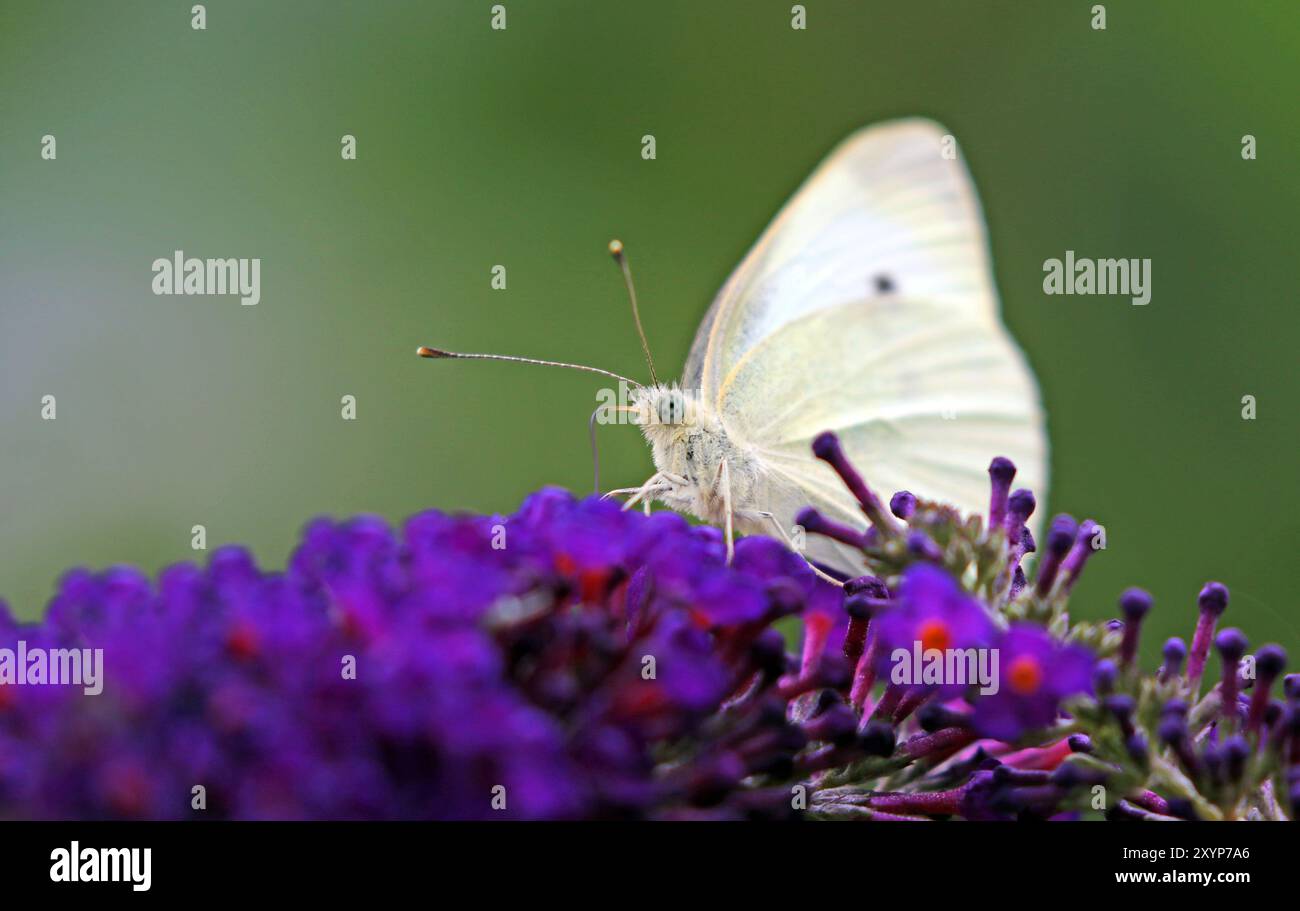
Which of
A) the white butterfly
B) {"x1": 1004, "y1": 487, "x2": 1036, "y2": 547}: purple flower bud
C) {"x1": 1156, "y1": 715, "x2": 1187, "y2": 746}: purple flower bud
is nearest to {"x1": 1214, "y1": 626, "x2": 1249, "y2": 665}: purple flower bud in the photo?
{"x1": 1156, "y1": 715, "x2": 1187, "y2": 746}: purple flower bud

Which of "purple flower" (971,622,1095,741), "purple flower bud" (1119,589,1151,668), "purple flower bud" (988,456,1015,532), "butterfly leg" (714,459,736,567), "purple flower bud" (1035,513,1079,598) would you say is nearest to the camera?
"purple flower" (971,622,1095,741)

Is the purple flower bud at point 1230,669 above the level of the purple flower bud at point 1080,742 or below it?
above

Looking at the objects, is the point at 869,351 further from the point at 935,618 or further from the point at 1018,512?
the point at 935,618

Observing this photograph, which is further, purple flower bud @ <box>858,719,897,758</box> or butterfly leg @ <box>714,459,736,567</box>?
butterfly leg @ <box>714,459,736,567</box>

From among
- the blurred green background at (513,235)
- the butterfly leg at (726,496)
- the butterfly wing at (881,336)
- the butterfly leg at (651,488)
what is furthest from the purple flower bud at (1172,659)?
the blurred green background at (513,235)

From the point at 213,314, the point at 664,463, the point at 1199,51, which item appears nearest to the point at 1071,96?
the point at 1199,51

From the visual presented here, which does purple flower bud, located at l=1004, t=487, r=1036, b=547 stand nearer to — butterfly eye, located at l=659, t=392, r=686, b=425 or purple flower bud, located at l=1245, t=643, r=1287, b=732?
purple flower bud, located at l=1245, t=643, r=1287, b=732

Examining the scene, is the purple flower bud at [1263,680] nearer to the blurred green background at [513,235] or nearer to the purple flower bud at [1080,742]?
the purple flower bud at [1080,742]
